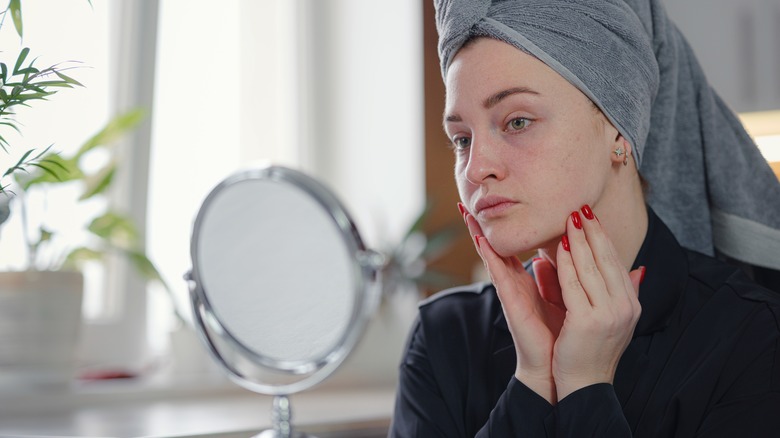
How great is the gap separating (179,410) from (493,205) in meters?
1.07

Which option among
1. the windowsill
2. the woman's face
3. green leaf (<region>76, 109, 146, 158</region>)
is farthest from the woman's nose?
green leaf (<region>76, 109, 146, 158</region>)

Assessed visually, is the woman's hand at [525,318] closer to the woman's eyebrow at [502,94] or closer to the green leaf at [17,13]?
the woman's eyebrow at [502,94]

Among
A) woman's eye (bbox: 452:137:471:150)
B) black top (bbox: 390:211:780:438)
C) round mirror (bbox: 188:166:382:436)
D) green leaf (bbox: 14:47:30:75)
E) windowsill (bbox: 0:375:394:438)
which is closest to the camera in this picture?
green leaf (bbox: 14:47:30:75)

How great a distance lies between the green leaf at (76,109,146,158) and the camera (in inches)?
78.4

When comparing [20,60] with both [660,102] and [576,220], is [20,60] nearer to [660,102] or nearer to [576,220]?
[576,220]

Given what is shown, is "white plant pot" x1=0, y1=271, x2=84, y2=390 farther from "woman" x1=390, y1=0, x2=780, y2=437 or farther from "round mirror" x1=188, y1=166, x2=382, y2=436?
"woman" x1=390, y1=0, x2=780, y2=437

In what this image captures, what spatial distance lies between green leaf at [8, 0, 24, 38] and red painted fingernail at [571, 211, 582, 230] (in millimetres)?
620

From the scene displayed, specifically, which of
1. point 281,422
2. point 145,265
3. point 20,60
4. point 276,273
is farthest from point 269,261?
point 145,265

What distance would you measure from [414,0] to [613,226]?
5.19ft

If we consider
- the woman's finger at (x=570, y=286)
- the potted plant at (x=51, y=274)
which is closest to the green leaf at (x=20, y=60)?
the woman's finger at (x=570, y=286)

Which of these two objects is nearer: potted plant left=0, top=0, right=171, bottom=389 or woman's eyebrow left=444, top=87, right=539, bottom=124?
woman's eyebrow left=444, top=87, right=539, bottom=124

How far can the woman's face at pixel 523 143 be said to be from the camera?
1003 mm

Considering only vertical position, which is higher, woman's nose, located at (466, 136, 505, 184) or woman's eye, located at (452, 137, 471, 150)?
woman's eye, located at (452, 137, 471, 150)

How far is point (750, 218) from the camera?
1.18 m
